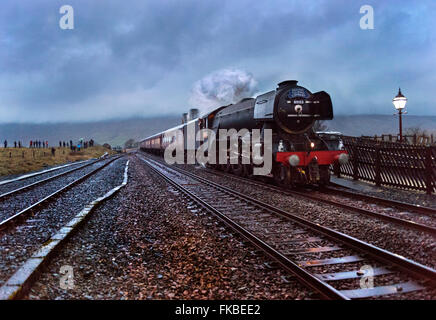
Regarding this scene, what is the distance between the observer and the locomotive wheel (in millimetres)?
11031

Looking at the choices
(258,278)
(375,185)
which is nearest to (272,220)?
(258,278)

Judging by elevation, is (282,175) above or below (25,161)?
below

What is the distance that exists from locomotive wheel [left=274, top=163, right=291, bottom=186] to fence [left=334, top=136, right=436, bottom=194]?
354cm

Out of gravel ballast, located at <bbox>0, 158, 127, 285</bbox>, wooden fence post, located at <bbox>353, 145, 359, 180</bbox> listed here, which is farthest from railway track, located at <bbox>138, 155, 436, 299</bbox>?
wooden fence post, located at <bbox>353, 145, 359, 180</bbox>

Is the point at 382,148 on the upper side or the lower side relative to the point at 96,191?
upper

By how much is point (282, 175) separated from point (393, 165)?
3.92 m

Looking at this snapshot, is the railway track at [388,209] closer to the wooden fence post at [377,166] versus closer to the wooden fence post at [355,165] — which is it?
the wooden fence post at [377,166]

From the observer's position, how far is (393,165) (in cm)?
1130

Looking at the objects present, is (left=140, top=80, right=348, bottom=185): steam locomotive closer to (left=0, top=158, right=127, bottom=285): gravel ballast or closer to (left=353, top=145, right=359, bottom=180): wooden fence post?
(left=353, top=145, right=359, bottom=180): wooden fence post

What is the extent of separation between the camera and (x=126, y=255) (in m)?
4.93

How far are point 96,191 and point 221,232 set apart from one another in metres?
7.34

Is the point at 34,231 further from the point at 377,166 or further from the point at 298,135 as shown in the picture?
the point at 377,166

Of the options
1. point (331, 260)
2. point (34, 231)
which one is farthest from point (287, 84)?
point (34, 231)
